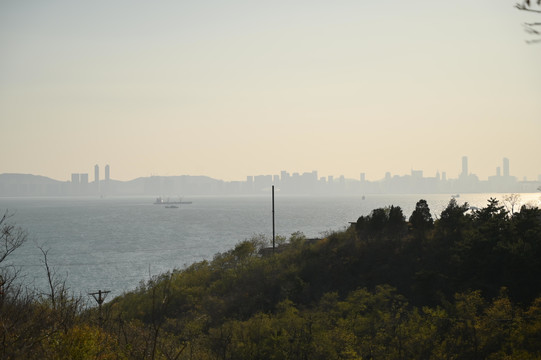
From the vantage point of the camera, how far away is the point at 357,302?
129ft

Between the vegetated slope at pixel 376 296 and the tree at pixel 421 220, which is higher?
the tree at pixel 421 220

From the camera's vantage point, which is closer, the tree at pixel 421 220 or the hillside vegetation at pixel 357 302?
the hillside vegetation at pixel 357 302

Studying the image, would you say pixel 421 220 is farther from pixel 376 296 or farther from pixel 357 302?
pixel 357 302

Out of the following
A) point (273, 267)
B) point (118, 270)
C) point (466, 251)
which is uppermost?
point (466, 251)

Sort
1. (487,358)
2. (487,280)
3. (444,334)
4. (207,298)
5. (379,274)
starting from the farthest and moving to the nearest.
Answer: (207,298) → (379,274) → (487,280) → (444,334) → (487,358)

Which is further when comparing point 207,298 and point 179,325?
point 207,298

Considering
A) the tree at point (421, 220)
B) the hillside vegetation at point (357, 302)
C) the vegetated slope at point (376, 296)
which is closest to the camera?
the hillside vegetation at point (357, 302)

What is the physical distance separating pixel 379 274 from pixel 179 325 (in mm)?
19191

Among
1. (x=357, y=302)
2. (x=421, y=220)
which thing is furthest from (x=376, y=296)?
(x=421, y=220)

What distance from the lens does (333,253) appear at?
51406 mm

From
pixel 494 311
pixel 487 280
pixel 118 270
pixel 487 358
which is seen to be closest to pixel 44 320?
pixel 487 358

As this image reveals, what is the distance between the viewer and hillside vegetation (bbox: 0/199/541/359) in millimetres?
27969

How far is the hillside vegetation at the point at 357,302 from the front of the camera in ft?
91.8

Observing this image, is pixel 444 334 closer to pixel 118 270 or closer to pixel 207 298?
pixel 207 298
